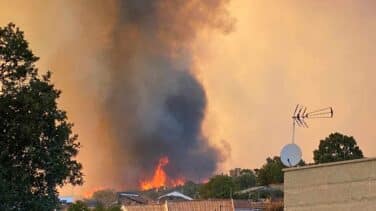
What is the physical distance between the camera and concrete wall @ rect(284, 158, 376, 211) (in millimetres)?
15086

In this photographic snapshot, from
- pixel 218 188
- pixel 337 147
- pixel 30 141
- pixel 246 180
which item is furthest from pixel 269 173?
pixel 30 141

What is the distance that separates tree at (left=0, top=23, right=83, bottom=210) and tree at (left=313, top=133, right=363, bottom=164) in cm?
2748

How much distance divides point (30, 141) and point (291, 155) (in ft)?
37.7

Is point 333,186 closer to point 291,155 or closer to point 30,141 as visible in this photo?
point 291,155

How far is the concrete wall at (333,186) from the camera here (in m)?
15.1

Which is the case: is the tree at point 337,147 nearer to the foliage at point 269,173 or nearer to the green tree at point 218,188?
the foliage at point 269,173

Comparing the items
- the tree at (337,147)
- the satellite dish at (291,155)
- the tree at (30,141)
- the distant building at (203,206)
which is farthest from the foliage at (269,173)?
the satellite dish at (291,155)

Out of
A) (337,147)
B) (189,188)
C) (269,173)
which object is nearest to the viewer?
(337,147)

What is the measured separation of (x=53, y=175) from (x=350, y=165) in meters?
14.0

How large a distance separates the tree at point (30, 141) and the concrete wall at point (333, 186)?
471 inches

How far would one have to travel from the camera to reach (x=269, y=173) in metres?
78.0

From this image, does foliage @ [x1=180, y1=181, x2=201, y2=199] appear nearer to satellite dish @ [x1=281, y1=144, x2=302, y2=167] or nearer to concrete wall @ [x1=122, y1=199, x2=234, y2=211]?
concrete wall @ [x1=122, y1=199, x2=234, y2=211]

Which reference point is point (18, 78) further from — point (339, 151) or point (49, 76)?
point (339, 151)

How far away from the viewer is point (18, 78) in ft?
90.0
